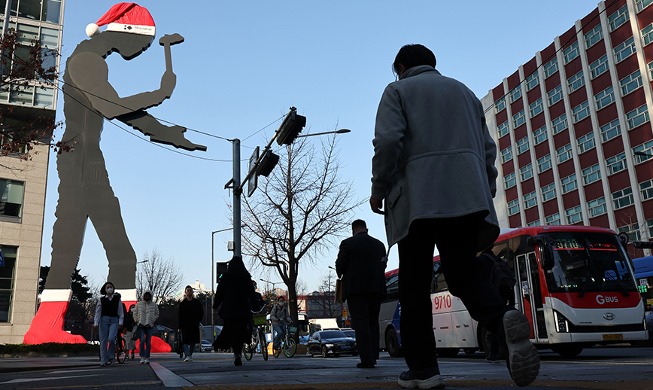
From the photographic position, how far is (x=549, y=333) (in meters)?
12.3

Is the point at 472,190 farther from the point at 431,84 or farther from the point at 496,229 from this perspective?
the point at 431,84

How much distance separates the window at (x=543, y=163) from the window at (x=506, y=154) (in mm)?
4481

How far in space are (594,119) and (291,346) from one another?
1390 inches

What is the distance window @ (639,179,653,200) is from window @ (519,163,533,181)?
13.7 meters

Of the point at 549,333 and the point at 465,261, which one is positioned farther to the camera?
the point at 549,333

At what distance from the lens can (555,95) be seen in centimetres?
5203

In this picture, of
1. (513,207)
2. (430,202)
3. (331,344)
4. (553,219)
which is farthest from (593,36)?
(430,202)

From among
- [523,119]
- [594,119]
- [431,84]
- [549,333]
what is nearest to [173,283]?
[523,119]

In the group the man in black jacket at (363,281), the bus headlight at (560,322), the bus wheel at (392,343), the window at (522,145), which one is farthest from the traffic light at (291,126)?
the window at (522,145)

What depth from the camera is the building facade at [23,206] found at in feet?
94.8

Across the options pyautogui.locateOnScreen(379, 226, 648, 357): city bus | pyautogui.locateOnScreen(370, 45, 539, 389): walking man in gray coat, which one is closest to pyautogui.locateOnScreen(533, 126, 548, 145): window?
pyautogui.locateOnScreen(379, 226, 648, 357): city bus

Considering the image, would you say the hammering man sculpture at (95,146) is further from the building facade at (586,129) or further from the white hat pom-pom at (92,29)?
the building facade at (586,129)

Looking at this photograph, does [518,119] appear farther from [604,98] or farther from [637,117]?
[637,117]

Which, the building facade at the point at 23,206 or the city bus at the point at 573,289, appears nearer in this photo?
the city bus at the point at 573,289
